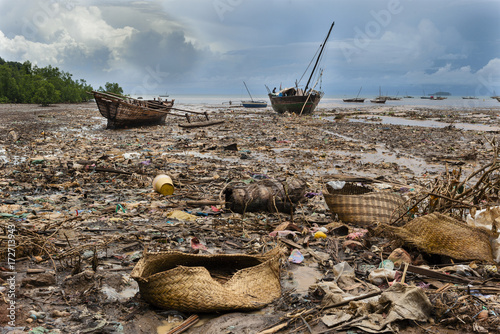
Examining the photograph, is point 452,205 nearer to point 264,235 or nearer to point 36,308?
point 264,235

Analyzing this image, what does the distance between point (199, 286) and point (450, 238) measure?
2170 millimetres

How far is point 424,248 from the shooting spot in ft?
10.3

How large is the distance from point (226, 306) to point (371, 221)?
2.38 m

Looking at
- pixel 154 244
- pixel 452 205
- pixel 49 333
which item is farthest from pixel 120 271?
pixel 452 205

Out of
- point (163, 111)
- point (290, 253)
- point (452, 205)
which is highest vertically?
point (163, 111)

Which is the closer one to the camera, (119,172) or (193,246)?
(193,246)

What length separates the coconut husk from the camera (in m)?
4.77

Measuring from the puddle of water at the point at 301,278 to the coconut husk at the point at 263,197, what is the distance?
1.53 meters

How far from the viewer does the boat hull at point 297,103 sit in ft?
82.1

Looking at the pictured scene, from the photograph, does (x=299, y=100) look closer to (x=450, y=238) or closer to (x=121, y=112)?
(x=121, y=112)

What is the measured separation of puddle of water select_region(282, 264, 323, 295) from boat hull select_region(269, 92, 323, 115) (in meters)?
22.1

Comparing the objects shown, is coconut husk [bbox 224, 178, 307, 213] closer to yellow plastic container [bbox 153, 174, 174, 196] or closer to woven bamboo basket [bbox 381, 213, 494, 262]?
yellow plastic container [bbox 153, 174, 174, 196]

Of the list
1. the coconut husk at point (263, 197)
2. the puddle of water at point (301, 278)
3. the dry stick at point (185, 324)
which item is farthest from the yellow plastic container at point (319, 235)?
the dry stick at point (185, 324)

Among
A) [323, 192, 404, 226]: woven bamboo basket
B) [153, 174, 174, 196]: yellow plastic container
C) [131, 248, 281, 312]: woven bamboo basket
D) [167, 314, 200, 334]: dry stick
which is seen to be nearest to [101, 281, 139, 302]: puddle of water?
[131, 248, 281, 312]: woven bamboo basket
